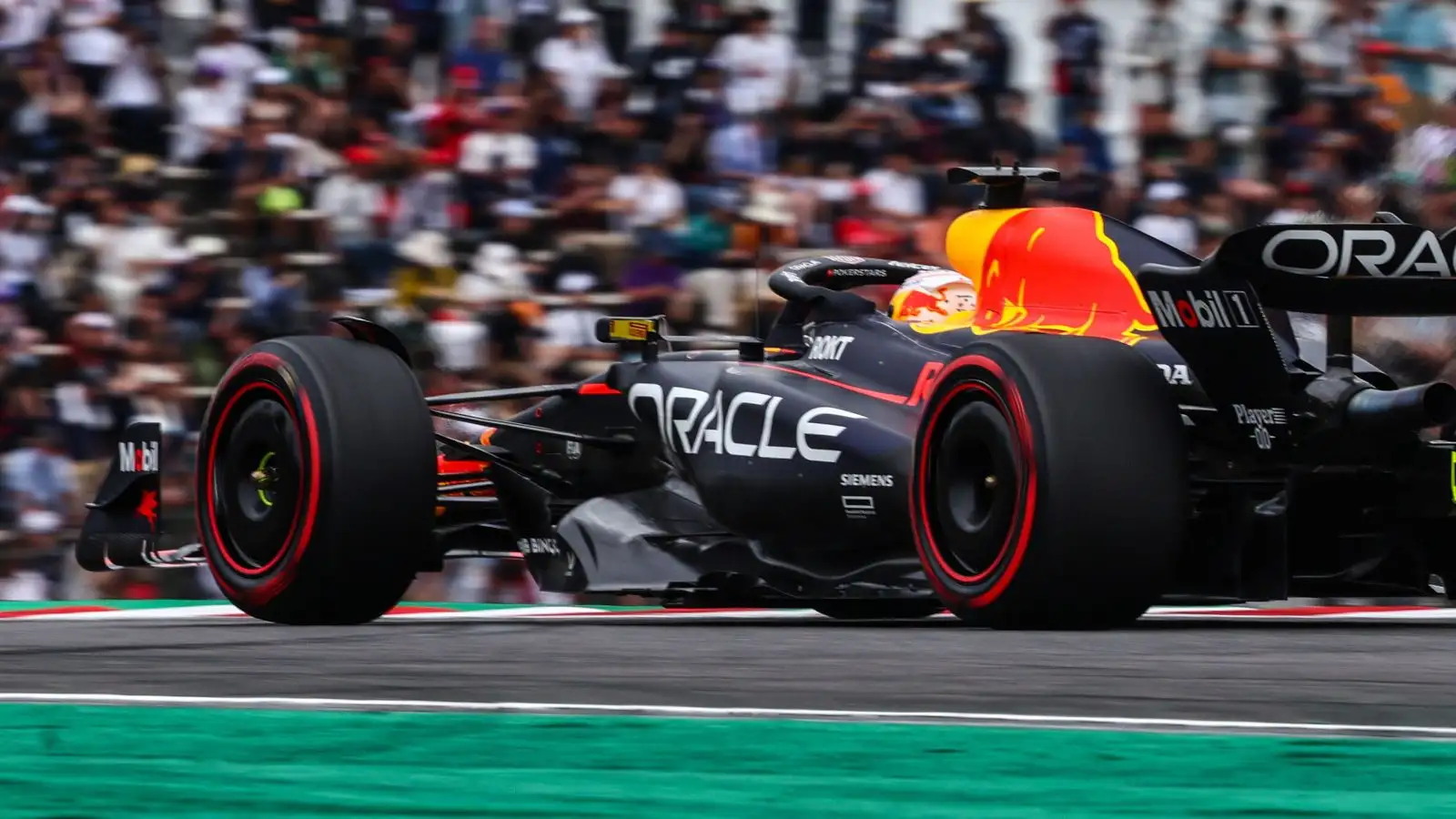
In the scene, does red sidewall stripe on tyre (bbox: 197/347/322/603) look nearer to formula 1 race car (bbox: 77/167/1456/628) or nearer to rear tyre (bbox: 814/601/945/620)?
formula 1 race car (bbox: 77/167/1456/628)

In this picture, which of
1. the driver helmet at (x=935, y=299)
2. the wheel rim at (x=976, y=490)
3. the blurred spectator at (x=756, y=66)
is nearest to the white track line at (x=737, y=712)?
the wheel rim at (x=976, y=490)

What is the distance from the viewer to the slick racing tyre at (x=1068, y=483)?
6664 mm

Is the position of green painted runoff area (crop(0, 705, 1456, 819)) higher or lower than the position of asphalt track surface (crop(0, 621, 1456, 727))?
higher

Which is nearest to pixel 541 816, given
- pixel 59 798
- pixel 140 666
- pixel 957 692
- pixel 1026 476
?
pixel 59 798

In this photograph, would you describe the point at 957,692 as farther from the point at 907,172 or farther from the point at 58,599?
the point at 907,172

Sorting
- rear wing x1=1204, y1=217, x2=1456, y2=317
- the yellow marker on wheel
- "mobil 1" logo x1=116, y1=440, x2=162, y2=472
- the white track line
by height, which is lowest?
"mobil 1" logo x1=116, y1=440, x2=162, y2=472

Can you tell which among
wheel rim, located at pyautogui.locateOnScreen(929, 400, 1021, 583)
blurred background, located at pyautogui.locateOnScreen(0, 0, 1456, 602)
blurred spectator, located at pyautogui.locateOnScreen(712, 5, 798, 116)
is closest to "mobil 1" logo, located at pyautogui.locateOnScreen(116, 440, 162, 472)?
blurred background, located at pyautogui.locateOnScreen(0, 0, 1456, 602)

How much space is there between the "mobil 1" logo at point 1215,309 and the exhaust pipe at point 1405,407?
0.36 m

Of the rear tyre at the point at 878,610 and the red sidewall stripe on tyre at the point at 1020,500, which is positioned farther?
the rear tyre at the point at 878,610

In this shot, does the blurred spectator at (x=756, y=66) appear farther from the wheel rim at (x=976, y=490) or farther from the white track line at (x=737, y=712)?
the white track line at (x=737, y=712)

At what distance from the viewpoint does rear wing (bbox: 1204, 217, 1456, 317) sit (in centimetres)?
699

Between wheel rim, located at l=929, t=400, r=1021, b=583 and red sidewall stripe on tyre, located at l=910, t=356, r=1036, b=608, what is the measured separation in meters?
0.02

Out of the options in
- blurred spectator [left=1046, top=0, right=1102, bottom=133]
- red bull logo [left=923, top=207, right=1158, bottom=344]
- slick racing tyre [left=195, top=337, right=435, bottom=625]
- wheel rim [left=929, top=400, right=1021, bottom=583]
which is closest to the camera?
wheel rim [left=929, top=400, right=1021, bottom=583]

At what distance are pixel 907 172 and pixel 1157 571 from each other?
8312 millimetres
